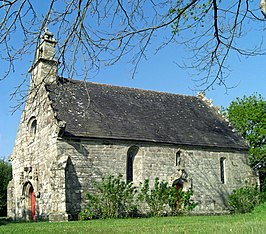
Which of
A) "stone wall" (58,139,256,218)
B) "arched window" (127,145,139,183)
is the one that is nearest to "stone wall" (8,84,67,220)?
"stone wall" (58,139,256,218)

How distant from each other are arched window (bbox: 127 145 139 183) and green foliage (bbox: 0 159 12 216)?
16214 mm

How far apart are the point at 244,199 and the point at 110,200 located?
8.75 metres

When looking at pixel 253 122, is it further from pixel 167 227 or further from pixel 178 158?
pixel 167 227

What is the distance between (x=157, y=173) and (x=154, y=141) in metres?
1.87

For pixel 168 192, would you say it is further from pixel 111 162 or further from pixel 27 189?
pixel 27 189

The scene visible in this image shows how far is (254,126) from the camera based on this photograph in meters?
35.1

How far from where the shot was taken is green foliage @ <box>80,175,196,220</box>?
63.7 ft

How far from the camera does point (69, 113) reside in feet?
69.6

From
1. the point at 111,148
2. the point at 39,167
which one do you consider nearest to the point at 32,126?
the point at 39,167

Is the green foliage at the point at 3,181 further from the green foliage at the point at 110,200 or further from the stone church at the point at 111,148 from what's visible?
the green foliage at the point at 110,200

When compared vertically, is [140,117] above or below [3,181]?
above

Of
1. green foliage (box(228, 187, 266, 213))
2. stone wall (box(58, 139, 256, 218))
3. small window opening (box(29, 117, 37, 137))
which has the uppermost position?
small window opening (box(29, 117, 37, 137))

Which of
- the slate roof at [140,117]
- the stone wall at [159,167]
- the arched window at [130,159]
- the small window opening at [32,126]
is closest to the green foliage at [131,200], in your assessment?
the stone wall at [159,167]

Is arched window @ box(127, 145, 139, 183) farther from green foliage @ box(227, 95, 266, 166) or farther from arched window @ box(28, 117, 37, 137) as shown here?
green foliage @ box(227, 95, 266, 166)
